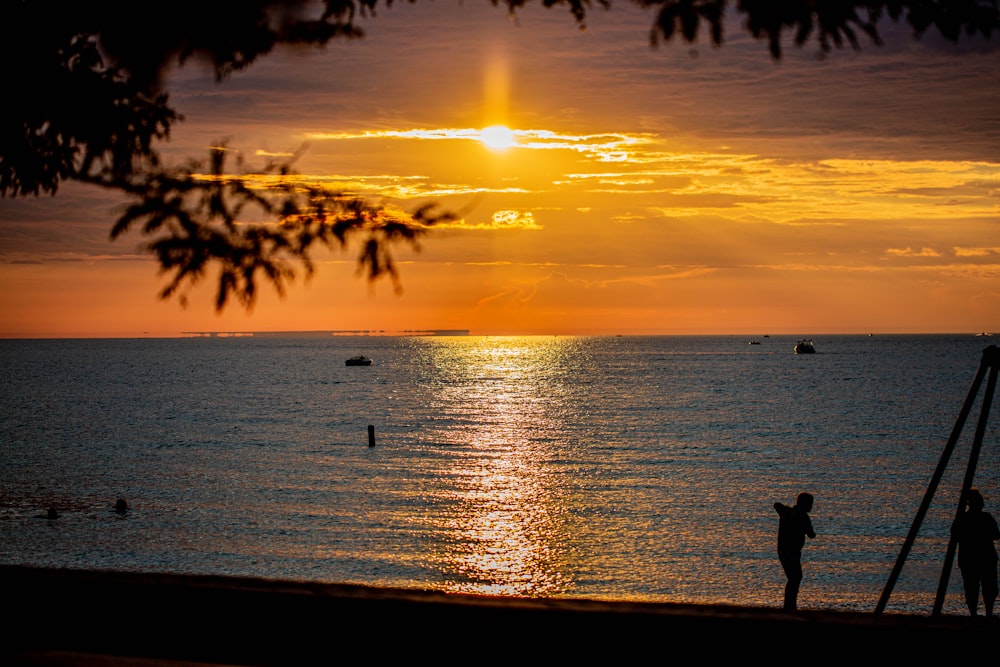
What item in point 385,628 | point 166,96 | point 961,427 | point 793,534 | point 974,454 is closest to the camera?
point 385,628

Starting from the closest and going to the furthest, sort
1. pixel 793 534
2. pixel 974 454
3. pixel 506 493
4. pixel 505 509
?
pixel 974 454, pixel 793 534, pixel 505 509, pixel 506 493

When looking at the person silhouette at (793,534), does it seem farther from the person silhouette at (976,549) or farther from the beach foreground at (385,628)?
the beach foreground at (385,628)

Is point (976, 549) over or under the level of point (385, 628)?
under

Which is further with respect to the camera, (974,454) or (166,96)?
(974,454)

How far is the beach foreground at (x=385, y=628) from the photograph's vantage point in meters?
3.41

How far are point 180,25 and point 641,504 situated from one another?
3302cm

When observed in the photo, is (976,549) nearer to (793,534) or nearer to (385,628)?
(793,534)

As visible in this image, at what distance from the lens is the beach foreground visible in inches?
134

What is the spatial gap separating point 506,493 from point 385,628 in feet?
118

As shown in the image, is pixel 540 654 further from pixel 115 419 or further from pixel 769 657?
pixel 115 419

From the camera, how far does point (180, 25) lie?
512 cm

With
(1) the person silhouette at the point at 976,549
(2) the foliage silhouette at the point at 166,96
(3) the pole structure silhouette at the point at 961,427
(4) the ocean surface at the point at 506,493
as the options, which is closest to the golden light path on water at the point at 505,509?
(4) the ocean surface at the point at 506,493

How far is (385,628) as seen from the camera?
364cm

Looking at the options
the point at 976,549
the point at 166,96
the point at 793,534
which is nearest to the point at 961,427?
the point at 976,549
